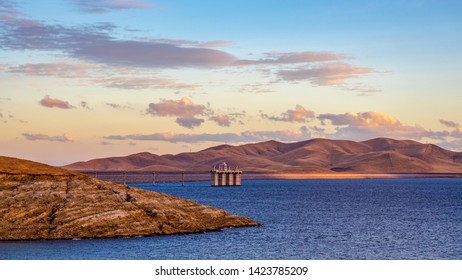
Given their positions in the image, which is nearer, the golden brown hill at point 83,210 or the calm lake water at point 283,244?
the calm lake water at point 283,244

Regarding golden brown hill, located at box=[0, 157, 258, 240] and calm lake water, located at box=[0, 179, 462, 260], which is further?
golden brown hill, located at box=[0, 157, 258, 240]

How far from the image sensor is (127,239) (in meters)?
82.3

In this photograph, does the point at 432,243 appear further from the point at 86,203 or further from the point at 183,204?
the point at 86,203

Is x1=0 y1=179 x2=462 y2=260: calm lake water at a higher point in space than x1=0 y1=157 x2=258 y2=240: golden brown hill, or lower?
lower

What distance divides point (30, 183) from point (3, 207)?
9511 mm

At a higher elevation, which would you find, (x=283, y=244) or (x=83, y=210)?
(x=83, y=210)

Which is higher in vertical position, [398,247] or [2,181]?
[2,181]

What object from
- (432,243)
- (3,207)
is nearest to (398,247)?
(432,243)

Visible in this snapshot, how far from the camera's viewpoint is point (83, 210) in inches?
3487

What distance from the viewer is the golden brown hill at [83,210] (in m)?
84.6

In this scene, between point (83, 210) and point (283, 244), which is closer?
point (283, 244)

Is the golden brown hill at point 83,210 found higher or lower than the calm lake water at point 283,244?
higher

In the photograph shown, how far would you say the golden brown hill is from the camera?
84625mm

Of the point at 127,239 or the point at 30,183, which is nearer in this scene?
the point at 127,239
